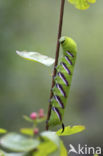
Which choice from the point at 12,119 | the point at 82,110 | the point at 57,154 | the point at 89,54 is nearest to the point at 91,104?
the point at 82,110

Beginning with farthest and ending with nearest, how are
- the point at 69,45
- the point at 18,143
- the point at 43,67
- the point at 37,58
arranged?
1. the point at 43,67
2. the point at 69,45
3. the point at 37,58
4. the point at 18,143

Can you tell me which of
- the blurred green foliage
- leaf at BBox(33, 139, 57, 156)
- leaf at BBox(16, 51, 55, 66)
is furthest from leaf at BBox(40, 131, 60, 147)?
the blurred green foliage

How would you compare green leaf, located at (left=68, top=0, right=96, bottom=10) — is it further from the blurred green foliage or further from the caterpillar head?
the blurred green foliage

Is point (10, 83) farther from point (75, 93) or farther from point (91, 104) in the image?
point (91, 104)

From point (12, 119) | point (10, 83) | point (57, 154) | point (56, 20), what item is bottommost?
point (12, 119)

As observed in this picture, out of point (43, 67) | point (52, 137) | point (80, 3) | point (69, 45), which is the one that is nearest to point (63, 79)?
point (69, 45)

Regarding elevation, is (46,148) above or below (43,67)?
above

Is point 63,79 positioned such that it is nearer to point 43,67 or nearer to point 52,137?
point 52,137
